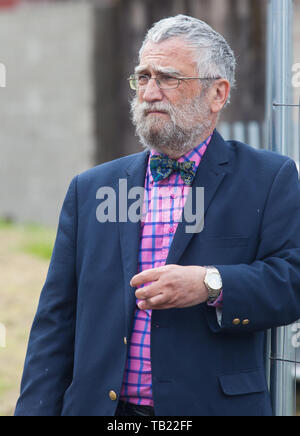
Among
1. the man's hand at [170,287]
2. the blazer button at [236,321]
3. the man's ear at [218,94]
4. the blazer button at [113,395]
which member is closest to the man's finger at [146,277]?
the man's hand at [170,287]

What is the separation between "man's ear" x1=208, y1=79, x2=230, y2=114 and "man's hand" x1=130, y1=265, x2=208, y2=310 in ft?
2.07

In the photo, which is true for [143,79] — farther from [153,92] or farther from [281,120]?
[281,120]

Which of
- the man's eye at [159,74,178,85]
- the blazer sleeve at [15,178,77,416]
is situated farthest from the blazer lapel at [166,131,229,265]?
the blazer sleeve at [15,178,77,416]

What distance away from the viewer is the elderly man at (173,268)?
2.24 meters

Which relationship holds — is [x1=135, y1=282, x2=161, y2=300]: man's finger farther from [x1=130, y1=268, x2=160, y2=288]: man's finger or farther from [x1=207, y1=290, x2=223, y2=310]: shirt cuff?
[x1=207, y1=290, x2=223, y2=310]: shirt cuff

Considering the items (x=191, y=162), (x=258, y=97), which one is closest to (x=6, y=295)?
(x=258, y=97)

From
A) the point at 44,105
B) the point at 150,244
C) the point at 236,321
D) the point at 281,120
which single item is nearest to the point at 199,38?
the point at 281,120

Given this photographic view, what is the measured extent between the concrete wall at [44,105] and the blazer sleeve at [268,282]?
671 cm

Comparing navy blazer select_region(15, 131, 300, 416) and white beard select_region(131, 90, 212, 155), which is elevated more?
white beard select_region(131, 90, 212, 155)

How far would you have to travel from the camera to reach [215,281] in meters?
2.20

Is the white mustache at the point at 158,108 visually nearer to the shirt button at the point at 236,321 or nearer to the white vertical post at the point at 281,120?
the white vertical post at the point at 281,120

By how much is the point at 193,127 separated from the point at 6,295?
4.43 meters

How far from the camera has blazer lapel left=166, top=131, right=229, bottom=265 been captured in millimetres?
2309
